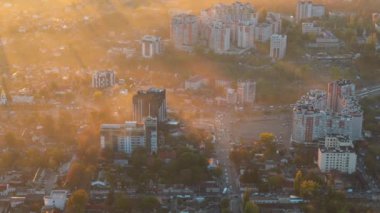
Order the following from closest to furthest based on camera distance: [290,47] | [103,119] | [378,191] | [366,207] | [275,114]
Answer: [366,207], [378,191], [103,119], [275,114], [290,47]

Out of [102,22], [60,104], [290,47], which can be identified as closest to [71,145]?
[60,104]

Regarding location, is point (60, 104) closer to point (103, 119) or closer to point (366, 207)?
point (103, 119)

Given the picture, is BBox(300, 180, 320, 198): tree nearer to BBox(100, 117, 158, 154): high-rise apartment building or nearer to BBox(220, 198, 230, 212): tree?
BBox(220, 198, 230, 212): tree

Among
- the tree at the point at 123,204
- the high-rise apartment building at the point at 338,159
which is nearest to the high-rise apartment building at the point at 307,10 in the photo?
the high-rise apartment building at the point at 338,159

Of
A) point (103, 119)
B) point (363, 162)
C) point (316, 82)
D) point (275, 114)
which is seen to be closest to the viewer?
point (363, 162)

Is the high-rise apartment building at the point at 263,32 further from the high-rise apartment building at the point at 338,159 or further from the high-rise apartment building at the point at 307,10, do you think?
the high-rise apartment building at the point at 338,159

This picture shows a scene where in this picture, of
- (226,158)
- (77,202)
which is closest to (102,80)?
(226,158)

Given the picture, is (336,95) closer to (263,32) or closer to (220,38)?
(220,38)
